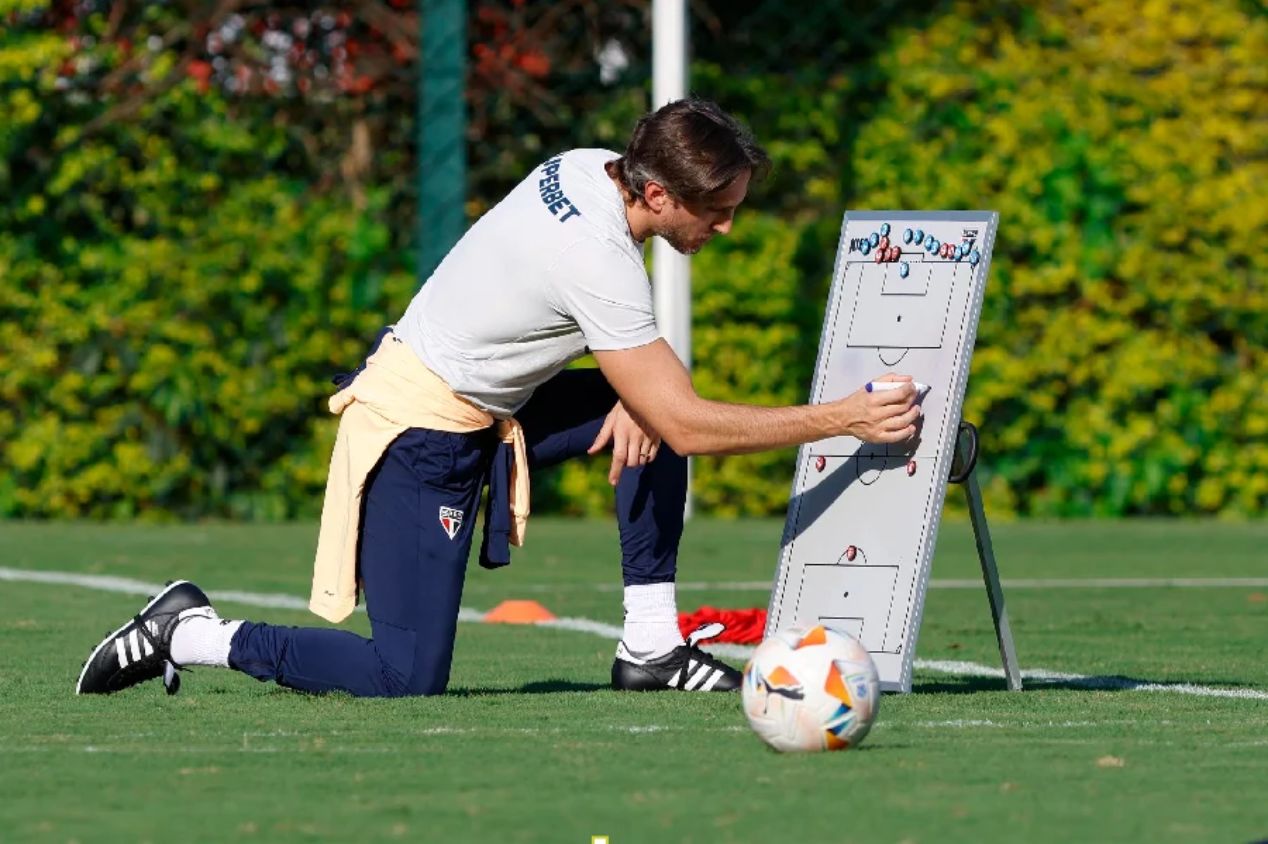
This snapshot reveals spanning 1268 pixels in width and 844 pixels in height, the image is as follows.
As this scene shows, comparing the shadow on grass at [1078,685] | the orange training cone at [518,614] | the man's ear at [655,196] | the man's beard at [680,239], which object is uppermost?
the man's ear at [655,196]

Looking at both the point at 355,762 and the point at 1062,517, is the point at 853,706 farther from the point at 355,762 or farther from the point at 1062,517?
the point at 1062,517

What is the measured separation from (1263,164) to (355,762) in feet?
36.5

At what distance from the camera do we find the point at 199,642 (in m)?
6.48

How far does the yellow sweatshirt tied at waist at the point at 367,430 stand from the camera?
6.59 m

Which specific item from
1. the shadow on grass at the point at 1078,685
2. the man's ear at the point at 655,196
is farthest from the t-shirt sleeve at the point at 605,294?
the shadow on grass at the point at 1078,685

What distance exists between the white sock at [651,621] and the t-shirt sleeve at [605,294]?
3.09ft

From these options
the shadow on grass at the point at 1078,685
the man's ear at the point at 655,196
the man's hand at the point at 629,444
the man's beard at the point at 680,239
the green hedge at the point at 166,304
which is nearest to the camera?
the man's ear at the point at 655,196

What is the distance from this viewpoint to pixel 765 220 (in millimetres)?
15242

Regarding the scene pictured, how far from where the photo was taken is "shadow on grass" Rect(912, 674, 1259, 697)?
6.91 meters

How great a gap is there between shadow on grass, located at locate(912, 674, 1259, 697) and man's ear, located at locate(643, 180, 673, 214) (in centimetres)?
151

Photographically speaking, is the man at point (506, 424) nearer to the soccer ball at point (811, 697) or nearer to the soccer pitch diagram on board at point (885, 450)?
the soccer pitch diagram on board at point (885, 450)

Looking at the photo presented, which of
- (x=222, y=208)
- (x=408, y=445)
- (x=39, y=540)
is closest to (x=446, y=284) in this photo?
(x=408, y=445)

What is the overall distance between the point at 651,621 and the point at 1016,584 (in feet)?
14.8

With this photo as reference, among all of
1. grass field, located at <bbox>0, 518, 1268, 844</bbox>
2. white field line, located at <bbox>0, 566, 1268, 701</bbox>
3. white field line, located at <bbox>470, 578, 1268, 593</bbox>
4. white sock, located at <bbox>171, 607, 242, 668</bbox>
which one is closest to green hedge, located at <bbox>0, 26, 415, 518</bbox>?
white field line, located at <bbox>0, 566, 1268, 701</bbox>
